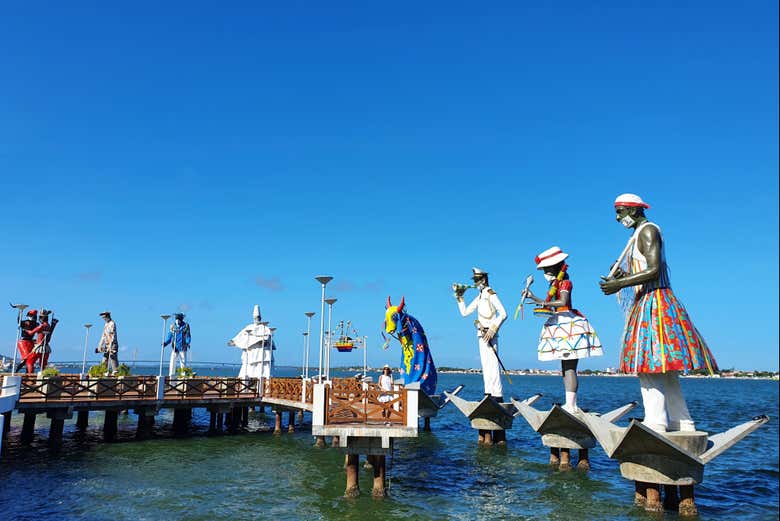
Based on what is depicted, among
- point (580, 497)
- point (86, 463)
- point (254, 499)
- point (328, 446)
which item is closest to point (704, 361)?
point (580, 497)

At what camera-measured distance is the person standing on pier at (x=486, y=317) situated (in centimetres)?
1870

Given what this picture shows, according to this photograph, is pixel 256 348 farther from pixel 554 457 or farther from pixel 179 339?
pixel 554 457

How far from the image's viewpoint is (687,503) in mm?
12141

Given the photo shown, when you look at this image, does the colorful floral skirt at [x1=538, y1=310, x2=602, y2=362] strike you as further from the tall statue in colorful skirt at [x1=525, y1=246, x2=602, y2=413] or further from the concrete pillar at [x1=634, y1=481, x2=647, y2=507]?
the concrete pillar at [x1=634, y1=481, x2=647, y2=507]

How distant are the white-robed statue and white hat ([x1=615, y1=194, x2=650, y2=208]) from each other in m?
22.1

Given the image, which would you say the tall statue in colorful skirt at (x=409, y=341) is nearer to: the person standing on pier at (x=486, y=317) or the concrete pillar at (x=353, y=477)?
the person standing on pier at (x=486, y=317)

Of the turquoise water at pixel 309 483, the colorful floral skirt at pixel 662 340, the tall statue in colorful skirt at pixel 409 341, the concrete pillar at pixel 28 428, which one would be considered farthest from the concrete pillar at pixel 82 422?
the colorful floral skirt at pixel 662 340

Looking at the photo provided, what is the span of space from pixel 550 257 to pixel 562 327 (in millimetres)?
2053

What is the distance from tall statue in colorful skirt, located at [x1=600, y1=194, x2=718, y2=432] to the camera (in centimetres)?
1053

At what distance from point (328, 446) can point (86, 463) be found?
30.4ft

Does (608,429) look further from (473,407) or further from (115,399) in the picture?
(115,399)

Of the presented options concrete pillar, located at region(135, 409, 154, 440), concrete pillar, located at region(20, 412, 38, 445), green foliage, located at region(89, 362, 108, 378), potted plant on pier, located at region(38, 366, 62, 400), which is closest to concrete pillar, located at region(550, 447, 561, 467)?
concrete pillar, located at region(135, 409, 154, 440)

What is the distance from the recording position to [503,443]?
77.3 ft


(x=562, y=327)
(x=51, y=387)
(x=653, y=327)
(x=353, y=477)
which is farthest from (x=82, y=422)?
(x=653, y=327)
